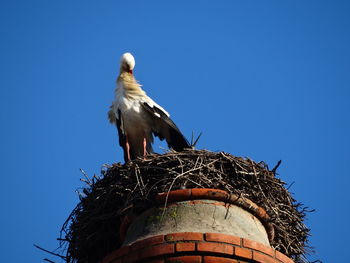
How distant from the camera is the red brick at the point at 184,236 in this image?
4930 mm

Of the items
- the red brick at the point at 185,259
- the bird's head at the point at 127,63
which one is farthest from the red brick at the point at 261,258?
the bird's head at the point at 127,63

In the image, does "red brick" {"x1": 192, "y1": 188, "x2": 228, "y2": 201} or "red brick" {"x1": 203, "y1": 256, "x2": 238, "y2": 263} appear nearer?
"red brick" {"x1": 203, "y1": 256, "x2": 238, "y2": 263}

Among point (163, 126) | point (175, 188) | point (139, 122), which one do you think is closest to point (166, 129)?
point (163, 126)

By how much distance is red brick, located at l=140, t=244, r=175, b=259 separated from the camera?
4.88 m

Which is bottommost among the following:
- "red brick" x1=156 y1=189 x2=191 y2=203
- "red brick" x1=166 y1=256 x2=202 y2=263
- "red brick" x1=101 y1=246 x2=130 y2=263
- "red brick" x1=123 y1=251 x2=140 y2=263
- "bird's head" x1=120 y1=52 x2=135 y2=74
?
"red brick" x1=166 y1=256 x2=202 y2=263

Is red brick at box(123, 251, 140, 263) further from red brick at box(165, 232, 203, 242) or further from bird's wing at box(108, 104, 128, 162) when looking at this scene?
bird's wing at box(108, 104, 128, 162)

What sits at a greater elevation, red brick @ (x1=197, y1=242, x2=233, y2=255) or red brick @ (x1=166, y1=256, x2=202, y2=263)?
red brick @ (x1=197, y1=242, x2=233, y2=255)

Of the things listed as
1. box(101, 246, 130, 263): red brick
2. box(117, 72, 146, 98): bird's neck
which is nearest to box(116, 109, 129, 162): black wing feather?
box(117, 72, 146, 98): bird's neck

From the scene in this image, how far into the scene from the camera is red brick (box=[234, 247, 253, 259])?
4.88 m

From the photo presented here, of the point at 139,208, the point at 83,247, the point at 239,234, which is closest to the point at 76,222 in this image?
the point at 83,247

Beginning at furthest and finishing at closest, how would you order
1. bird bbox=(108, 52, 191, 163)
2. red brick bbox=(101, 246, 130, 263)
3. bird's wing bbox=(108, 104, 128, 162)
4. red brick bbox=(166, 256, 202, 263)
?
bird's wing bbox=(108, 104, 128, 162), bird bbox=(108, 52, 191, 163), red brick bbox=(101, 246, 130, 263), red brick bbox=(166, 256, 202, 263)

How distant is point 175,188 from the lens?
18.9 ft

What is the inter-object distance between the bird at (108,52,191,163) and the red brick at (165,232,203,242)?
3.68m

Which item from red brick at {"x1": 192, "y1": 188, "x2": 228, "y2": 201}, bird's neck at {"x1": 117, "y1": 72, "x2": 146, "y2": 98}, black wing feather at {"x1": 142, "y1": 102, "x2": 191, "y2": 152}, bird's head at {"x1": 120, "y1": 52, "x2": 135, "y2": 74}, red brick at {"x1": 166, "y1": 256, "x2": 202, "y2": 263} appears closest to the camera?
red brick at {"x1": 166, "y1": 256, "x2": 202, "y2": 263}
